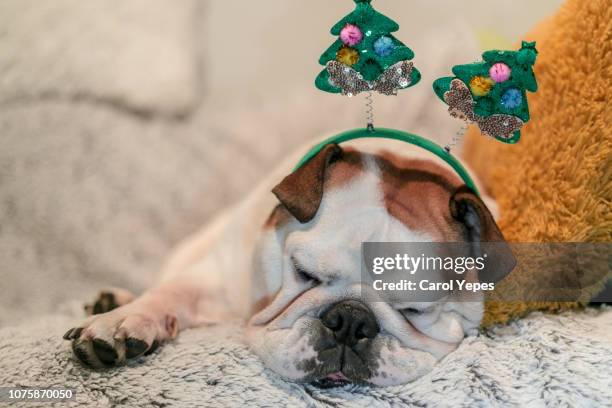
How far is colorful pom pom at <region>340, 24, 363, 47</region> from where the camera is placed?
1244mm

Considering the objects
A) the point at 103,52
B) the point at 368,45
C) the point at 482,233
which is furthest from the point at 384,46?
the point at 103,52

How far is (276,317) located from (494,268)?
0.44 m

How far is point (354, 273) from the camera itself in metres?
1.28

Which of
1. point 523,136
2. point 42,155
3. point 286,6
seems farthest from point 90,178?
point 523,136

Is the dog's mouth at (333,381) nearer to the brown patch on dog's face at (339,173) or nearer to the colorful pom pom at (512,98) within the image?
the brown patch on dog's face at (339,173)

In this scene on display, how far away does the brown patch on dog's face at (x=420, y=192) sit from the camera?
132 centimetres

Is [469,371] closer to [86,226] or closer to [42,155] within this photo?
[86,226]

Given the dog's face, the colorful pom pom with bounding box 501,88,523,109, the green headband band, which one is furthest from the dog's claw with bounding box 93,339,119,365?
the colorful pom pom with bounding box 501,88,523,109

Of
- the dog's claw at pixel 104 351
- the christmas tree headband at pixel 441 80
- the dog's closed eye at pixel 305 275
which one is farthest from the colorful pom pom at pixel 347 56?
the dog's claw at pixel 104 351

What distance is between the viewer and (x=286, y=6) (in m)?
2.53

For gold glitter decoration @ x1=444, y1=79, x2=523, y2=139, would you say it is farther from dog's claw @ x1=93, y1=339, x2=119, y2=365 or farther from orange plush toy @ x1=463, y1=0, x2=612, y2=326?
dog's claw @ x1=93, y1=339, x2=119, y2=365

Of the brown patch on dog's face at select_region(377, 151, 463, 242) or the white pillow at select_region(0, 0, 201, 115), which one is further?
the white pillow at select_region(0, 0, 201, 115)

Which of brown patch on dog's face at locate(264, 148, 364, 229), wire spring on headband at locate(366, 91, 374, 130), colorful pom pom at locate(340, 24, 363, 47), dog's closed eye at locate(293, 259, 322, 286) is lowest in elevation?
dog's closed eye at locate(293, 259, 322, 286)

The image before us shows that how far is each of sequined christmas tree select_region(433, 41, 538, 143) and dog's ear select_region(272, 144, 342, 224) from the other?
11.4 inches
